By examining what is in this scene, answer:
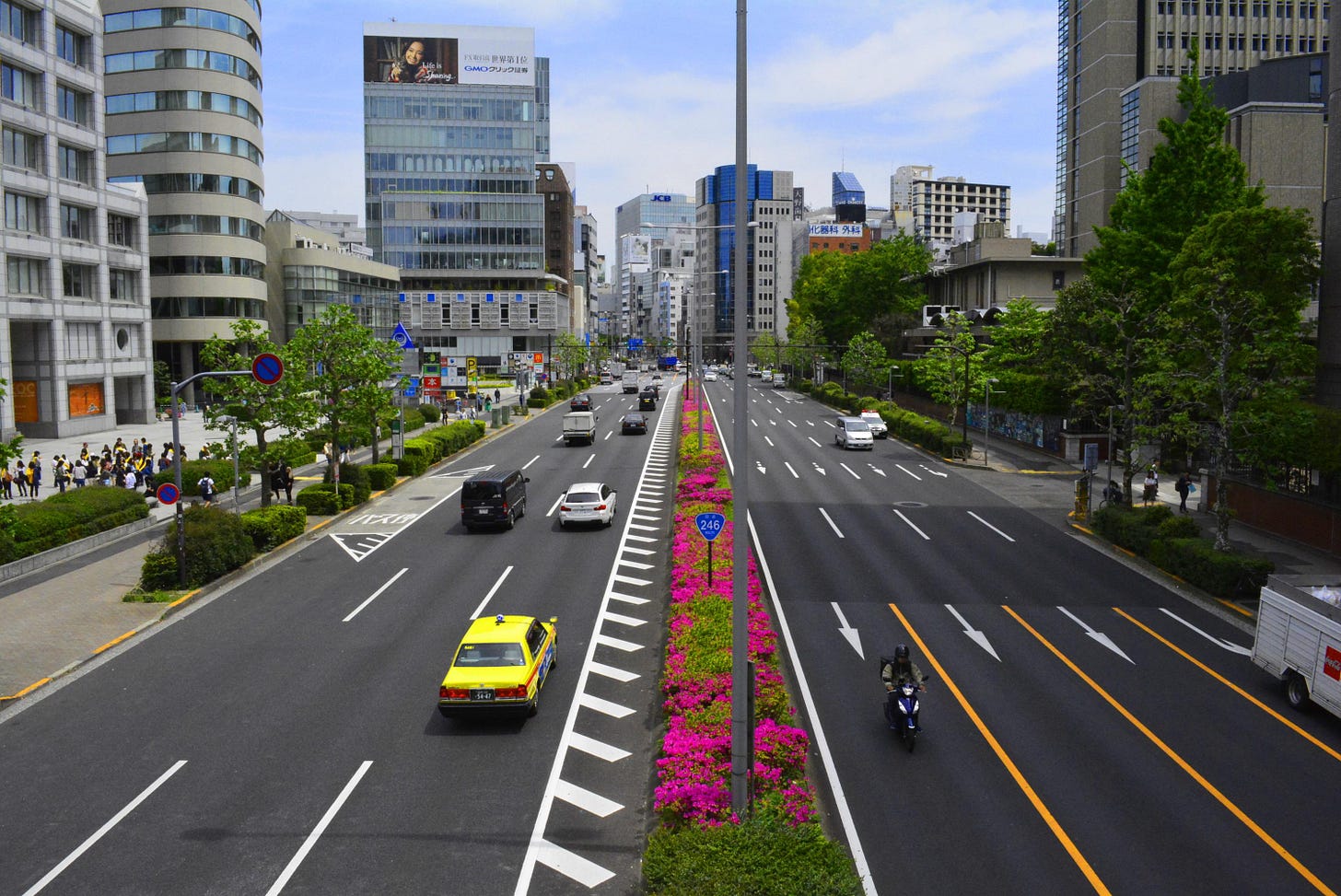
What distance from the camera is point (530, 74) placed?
137500mm

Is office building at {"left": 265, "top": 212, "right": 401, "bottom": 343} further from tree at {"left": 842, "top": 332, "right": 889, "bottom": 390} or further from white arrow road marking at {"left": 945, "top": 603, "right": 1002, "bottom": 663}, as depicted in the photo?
white arrow road marking at {"left": 945, "top": 603, "right": 1002, "bottom": 663}

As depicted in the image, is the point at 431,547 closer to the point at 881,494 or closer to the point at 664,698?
the point at 664,698

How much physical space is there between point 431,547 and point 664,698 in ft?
56.3

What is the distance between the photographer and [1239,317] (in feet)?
108

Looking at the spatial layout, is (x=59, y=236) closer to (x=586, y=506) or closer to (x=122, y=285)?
(x=122, y=285)

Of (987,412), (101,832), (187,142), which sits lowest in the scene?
(101,832)

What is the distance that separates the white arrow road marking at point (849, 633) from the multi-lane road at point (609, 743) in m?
0.11

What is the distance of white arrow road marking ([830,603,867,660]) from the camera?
23078 mm

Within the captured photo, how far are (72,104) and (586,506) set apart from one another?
49.3m

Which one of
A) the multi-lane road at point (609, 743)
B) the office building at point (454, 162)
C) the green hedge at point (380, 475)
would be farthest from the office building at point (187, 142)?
the multi-lane road at point (609, 743)

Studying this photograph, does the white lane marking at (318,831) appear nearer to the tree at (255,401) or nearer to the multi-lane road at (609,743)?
the multi-lane road at (609,743)

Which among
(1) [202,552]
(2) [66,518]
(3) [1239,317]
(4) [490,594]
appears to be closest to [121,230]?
(2) [66,518]

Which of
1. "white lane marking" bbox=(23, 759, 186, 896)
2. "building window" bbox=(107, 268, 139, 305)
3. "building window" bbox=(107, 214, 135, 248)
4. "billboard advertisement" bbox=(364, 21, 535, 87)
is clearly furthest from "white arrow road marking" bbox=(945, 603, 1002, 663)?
"billboard advertisement" bbox=(364, 21, 535, 87)

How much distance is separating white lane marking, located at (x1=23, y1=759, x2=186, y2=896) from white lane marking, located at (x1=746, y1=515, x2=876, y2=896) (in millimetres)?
10177
